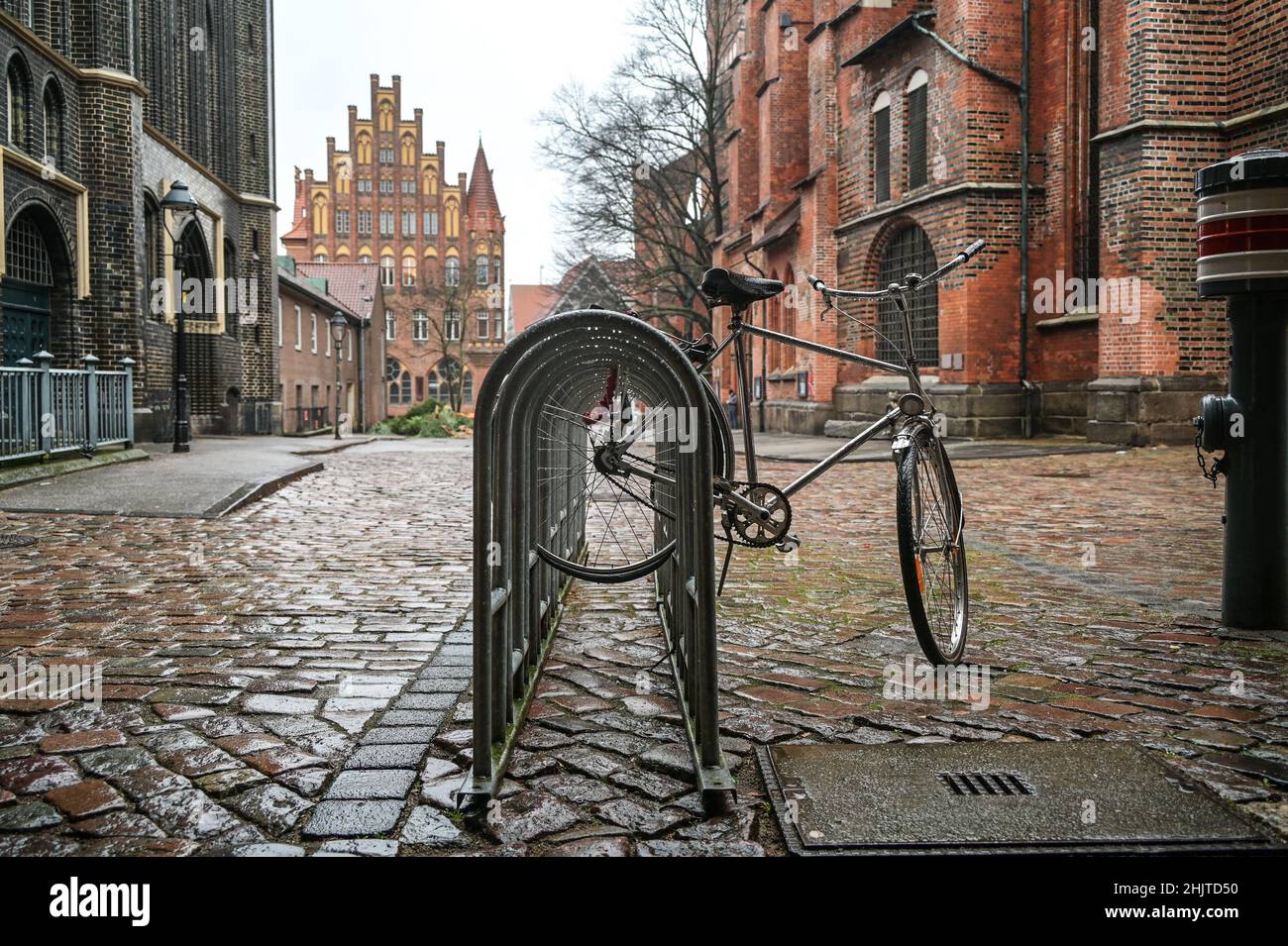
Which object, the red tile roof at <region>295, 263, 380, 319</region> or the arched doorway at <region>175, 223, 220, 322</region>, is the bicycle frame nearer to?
the arched doorway at <region>175, 223, 220, 322</region>

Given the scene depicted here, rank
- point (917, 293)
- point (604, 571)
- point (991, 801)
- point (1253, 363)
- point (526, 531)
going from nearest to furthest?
point (991, 801)
point (526, 531)
point (604, 571)
point (1253, 363)
point (917, 293)

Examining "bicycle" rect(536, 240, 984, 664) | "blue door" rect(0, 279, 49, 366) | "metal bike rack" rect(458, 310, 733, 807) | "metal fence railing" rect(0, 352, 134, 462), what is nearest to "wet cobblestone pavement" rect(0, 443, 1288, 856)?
"metal bike rack" rect(458, 310, 733, 807)

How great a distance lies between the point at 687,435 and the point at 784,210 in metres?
33.3

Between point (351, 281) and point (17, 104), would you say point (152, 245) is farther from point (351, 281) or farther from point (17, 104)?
point (351, 281)

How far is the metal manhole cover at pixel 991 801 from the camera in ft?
9.23

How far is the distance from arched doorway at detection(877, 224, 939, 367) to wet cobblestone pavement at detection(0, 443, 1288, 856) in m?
15.1

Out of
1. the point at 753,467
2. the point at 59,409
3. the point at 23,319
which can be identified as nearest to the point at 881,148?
the point at 23,319

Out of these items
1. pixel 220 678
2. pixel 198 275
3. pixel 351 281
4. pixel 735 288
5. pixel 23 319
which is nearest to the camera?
pixel 220 678

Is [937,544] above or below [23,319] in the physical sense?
below

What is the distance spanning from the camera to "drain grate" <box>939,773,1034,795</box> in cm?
318

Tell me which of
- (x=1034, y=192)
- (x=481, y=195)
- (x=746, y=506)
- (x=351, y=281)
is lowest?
(x=746, y=506)

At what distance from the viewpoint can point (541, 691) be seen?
14.4 feet

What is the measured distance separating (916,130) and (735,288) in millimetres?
21435

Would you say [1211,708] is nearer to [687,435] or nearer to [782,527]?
[782,527]
